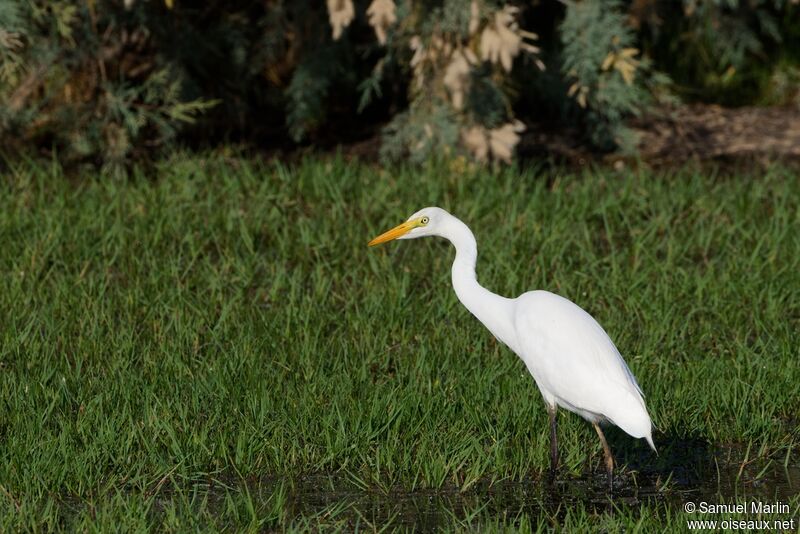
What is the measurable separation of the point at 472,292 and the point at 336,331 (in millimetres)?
1186

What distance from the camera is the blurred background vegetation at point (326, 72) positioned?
302 inches

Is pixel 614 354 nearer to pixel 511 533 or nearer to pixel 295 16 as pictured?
pixel 511 533

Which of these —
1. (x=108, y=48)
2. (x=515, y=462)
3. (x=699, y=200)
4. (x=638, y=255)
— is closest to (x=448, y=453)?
(x=515, y=462)

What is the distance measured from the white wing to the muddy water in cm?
29

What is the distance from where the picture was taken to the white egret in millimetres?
4422

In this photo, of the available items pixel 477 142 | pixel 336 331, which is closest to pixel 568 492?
pixel 336 331

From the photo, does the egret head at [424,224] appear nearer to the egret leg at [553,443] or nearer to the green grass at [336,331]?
the green grass at [336,331]

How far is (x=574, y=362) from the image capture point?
181 inches

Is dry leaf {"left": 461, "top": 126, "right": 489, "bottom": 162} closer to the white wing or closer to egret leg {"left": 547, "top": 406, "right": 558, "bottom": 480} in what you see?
the white wing

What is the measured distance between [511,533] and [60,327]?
274cm

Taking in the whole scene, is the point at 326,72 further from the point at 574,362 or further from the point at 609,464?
the point at 609,464

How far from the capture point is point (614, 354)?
461 centimetres

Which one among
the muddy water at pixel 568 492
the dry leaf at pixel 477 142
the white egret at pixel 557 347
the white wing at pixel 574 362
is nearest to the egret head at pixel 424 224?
the white egret at pixel 557 347

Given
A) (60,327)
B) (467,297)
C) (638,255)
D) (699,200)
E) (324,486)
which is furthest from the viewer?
(699,200)
